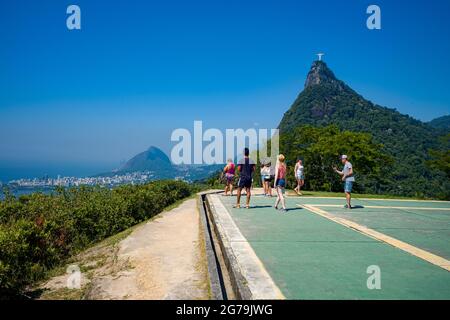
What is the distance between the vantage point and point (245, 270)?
5.02 meters

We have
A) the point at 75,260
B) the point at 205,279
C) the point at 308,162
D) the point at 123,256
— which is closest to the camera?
the point at 205,279

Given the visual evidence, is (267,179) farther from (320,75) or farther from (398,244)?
(320,75)

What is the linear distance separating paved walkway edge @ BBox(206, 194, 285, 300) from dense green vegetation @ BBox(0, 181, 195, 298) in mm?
3387

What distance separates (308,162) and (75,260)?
29.1 metres

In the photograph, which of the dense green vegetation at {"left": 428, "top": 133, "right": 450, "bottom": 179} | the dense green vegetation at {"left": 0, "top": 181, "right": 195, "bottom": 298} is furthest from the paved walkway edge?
the dense green vegetation at {"left": 428, "top": 133, "right": 450, "bottom": 179}

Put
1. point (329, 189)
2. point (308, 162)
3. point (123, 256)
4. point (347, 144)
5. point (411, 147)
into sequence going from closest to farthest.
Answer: point (123, 256) < point (347, 144) < point (329, 189) < point (308, 162) < point (411, 147)

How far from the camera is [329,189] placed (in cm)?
3195

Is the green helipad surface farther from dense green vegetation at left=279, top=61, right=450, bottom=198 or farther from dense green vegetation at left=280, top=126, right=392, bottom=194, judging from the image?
dense green vegetation at left=279, top=61, right=450, bottom=198

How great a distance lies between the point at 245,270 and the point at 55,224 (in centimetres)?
482

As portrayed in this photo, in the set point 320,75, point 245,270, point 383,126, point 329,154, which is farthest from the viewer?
point 320,75

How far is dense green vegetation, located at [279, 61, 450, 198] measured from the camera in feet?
181

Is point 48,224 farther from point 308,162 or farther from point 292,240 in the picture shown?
point 308,162

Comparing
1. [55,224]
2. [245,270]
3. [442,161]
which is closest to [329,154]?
[442,161]
